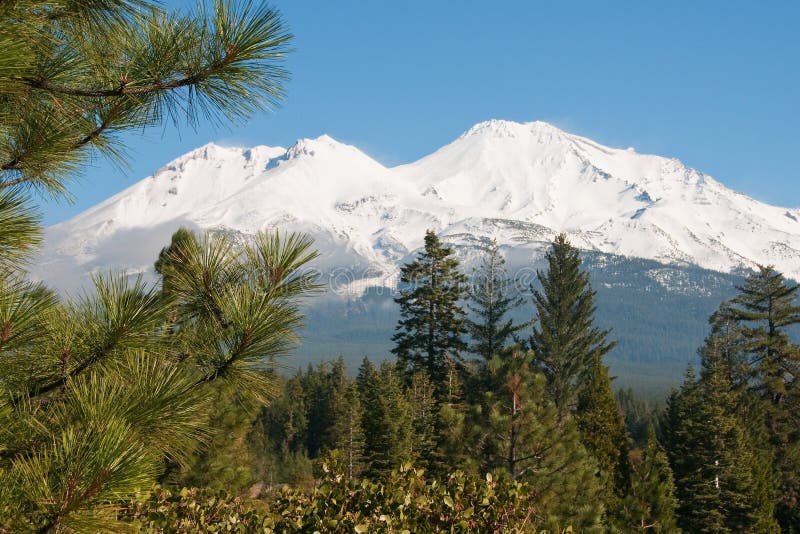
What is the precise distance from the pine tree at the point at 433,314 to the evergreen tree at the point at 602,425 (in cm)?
791

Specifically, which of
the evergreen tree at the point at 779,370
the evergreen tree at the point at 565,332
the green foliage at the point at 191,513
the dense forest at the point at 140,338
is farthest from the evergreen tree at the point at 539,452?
the evergreen tree at the point at 779,370

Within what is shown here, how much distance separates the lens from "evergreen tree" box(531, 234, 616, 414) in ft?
118

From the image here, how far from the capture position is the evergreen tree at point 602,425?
104ft

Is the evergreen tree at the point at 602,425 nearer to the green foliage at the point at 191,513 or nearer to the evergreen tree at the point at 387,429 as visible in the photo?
the evergreen tree at the point at 387,429

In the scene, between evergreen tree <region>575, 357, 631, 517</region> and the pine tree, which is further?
the pine tree

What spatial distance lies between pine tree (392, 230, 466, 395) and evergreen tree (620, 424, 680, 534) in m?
14.7

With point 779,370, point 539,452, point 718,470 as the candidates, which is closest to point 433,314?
point 718,470

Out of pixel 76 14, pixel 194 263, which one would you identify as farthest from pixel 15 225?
pixel 76 14

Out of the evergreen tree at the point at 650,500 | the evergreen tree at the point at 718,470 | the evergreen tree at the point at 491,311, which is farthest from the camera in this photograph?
the evergreen tree at the point at 491,311

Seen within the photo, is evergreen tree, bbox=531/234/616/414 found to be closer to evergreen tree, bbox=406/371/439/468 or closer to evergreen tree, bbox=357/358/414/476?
evergreen tree, bbox=406/371/439/468

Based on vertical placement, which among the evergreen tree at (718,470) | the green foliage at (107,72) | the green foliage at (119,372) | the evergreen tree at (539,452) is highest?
the green foliage at (107,72)

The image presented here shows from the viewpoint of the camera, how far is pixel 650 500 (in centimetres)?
2531

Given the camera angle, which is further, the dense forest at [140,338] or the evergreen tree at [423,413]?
the evergreen tree at [423,413]

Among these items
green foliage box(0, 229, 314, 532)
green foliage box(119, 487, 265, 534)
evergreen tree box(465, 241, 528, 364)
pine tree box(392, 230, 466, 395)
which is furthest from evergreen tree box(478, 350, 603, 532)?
pine tree box(392, 230, 466, 395)
